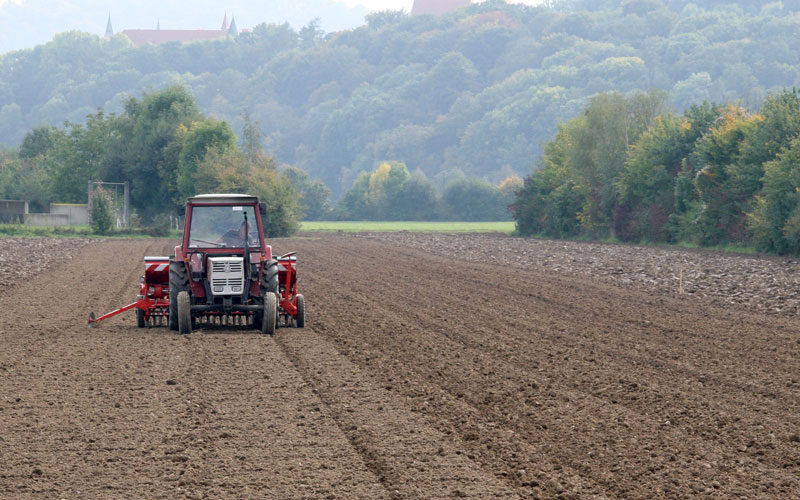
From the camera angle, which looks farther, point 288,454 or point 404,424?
point 404,424

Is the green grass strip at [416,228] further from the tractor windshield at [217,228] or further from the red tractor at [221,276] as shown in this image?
the tractor windshield at [217,228]

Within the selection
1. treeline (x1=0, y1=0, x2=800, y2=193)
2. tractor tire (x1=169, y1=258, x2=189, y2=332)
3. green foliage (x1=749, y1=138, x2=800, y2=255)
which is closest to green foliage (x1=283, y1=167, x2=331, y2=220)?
treeline (x1=0, y1=0, x2=800, y2=193)

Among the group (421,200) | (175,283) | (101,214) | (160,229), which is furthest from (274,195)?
(421,200)

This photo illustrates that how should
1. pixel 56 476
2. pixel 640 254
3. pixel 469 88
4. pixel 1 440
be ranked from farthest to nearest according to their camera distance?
pixel 469 88
pixel 640 254
pixel 1 440
pixel 56 476

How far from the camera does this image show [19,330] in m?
16.7

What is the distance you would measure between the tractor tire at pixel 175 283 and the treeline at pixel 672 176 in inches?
1202

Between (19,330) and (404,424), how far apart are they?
31.1 feet

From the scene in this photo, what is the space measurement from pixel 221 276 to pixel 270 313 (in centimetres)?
96

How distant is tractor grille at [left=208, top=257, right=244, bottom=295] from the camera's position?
51.5 ft

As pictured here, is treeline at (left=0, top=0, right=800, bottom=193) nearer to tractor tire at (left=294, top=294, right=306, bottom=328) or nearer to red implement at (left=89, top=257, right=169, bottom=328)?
red implement at (left=89, top=257, right=169, bottom=328)

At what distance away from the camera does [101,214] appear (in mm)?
64312

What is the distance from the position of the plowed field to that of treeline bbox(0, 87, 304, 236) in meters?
47.0

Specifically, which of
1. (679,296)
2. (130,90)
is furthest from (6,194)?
(130,90)

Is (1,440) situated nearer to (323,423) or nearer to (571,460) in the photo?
(323,423)
